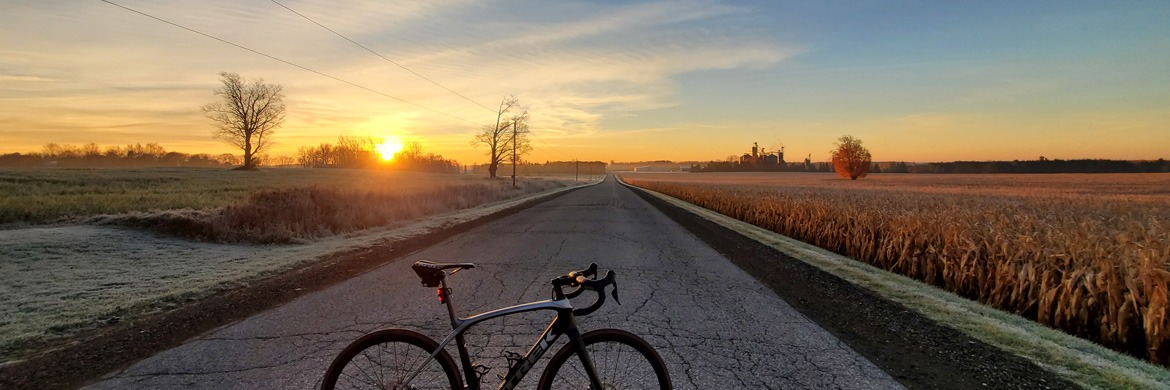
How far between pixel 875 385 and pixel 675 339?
1.92 meters

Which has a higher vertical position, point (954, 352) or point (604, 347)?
point (604, 347)

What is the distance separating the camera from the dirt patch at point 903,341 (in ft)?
15.2

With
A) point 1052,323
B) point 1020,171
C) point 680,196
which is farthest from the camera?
point 1020,171

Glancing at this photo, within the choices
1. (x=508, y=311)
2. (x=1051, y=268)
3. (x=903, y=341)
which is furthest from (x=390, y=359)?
(x=1051, y=268)

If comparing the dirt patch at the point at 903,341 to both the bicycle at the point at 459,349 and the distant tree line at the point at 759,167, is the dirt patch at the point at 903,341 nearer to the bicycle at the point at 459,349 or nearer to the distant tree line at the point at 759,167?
the bicycle at the point at 459,349

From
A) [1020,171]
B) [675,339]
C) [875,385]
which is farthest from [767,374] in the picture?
[1020,171]

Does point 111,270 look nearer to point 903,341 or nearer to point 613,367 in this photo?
point 613,367

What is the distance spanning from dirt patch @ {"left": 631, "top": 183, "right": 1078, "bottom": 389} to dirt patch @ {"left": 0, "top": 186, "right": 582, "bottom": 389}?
291 inches

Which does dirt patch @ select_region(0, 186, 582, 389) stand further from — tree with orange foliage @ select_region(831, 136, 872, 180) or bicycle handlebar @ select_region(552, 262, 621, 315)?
tree with orange foliage @ select_region(831, 136, 872, 180)

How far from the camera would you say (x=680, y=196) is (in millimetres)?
50219

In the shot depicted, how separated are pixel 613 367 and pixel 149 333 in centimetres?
553

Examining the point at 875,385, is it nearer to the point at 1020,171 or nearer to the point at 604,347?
the point at 604,347

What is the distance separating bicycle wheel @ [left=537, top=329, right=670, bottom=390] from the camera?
3.04 m

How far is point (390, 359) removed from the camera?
121 inches
